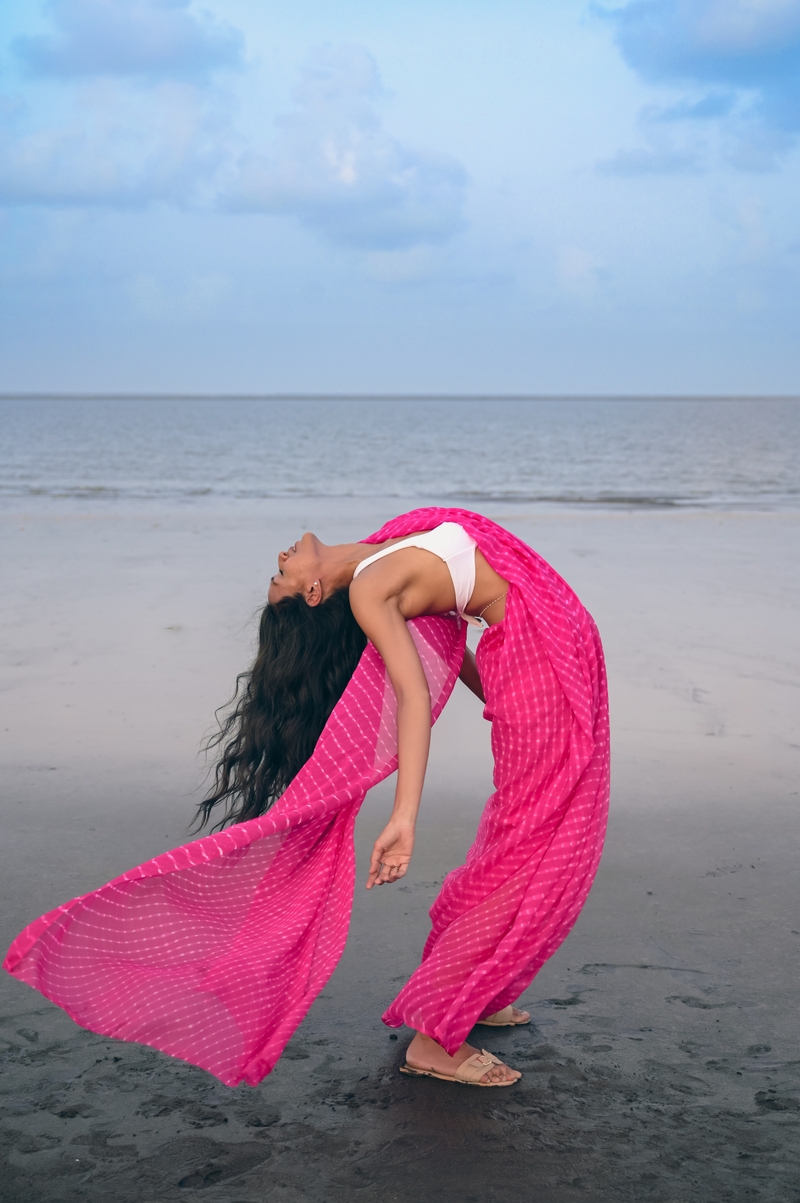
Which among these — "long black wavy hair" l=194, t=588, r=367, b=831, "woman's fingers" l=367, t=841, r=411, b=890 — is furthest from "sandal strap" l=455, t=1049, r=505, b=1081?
A: "long black wavy hair" l=194, t=588, r=367, b=831

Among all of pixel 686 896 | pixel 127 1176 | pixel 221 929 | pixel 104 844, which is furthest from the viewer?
pixel 104 844

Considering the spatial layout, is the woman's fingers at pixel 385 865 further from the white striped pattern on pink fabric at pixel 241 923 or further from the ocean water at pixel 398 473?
the ocean water at pixel 398 473

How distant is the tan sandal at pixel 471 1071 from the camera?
2447 mm

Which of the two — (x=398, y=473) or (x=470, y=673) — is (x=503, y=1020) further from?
(x=398, y=473)

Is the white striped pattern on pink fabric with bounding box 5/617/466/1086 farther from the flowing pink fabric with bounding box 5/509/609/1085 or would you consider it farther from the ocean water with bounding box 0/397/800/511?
the ocean water with bounding box 0/397/800/511

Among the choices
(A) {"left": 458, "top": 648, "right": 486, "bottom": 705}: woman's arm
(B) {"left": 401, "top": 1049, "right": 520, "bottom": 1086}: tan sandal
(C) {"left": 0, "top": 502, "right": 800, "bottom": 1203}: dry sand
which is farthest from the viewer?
(A) {"left": 458, "top": 648, "right": 486, "bottom": 705}: woman's arm

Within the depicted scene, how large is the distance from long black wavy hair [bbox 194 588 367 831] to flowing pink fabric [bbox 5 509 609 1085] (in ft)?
0.33

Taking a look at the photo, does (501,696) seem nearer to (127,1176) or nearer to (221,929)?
(221,929)

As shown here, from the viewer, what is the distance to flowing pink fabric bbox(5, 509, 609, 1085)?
2332 millimetres

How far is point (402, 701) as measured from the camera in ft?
7.32

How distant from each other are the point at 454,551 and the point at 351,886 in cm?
85

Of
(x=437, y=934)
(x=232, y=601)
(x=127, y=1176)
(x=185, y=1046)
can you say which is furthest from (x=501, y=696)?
(x=232, y=601)

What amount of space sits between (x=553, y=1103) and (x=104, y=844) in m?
1.99

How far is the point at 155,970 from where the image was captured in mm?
2426
